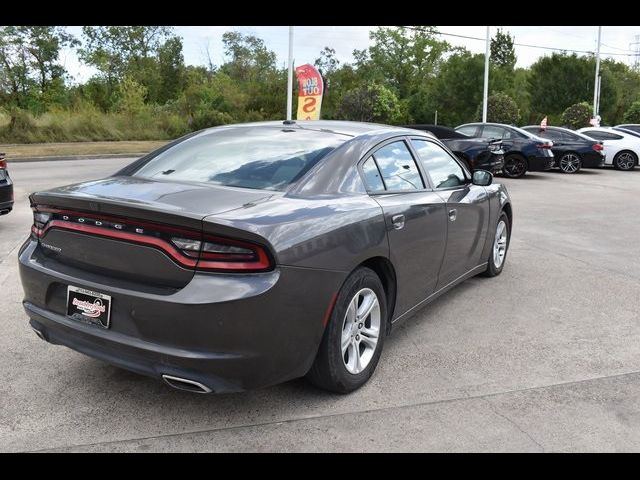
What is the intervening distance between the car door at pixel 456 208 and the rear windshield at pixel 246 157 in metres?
1.03

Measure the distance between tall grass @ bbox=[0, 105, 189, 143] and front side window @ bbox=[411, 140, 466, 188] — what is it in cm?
2815

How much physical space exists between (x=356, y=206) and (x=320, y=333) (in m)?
0.79

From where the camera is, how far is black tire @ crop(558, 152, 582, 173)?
59.0 feet

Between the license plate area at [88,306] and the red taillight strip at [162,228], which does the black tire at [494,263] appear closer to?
the red taillight strip at [162,228]

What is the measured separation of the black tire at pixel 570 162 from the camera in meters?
18.0

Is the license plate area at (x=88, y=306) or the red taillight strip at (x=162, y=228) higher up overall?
the red taillight strip at (x=162, y=228)

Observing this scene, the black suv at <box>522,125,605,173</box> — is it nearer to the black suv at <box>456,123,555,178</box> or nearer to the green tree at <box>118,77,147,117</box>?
the black suv at <box>456,123,555,178</box>

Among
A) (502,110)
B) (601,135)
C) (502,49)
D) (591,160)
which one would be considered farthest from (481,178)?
(502,49)

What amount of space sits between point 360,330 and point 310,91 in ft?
59.9

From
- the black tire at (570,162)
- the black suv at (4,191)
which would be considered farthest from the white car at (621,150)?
the black suv at (4,191)

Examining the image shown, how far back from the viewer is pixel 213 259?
277 cm

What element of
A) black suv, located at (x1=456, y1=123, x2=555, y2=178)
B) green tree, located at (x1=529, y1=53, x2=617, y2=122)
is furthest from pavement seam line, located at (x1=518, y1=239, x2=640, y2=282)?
green tree, located at (x1=529, y1=53, x2=617, y2=122)
